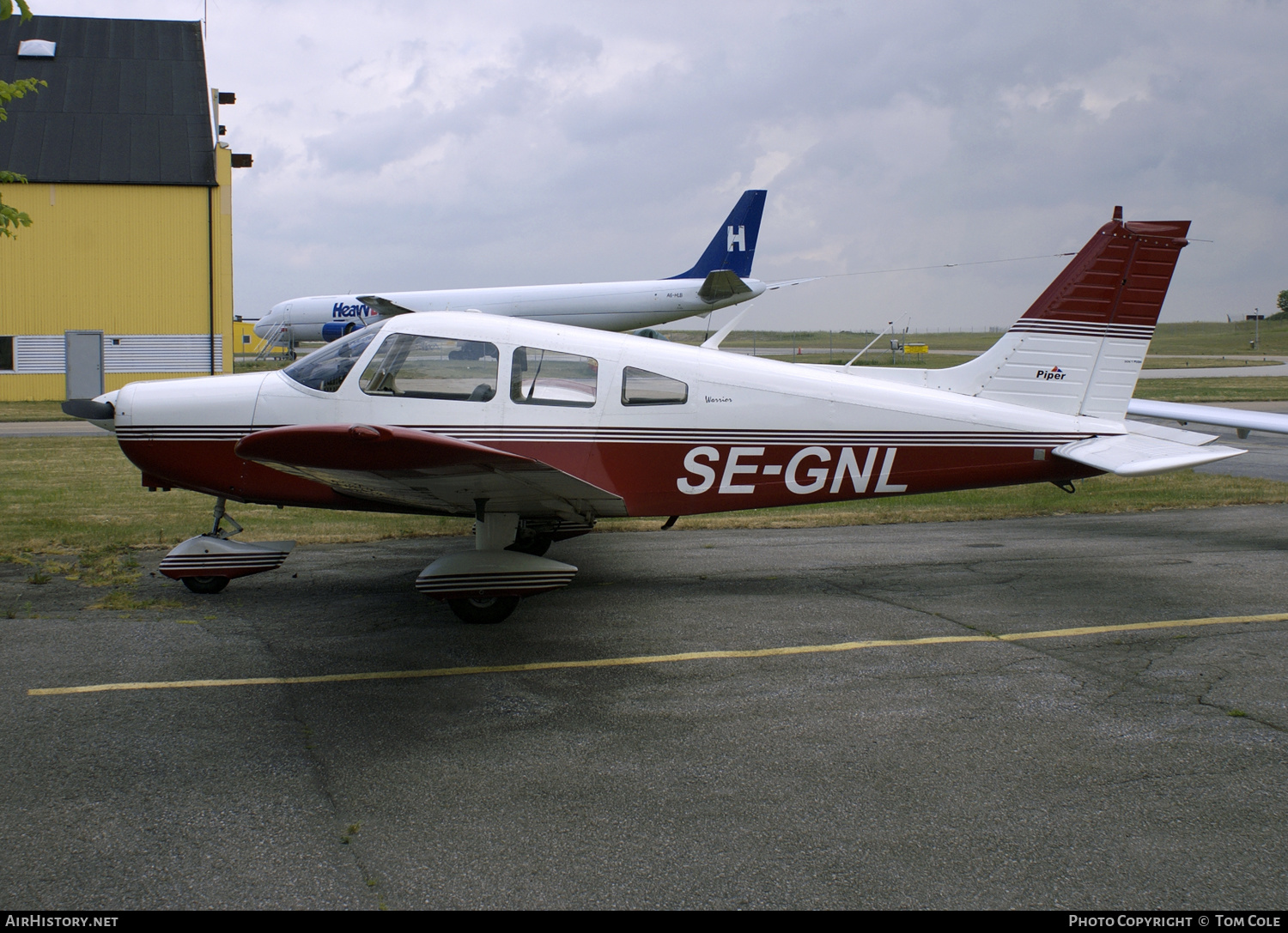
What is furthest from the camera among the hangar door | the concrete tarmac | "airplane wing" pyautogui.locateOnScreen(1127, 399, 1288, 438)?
the hangar door

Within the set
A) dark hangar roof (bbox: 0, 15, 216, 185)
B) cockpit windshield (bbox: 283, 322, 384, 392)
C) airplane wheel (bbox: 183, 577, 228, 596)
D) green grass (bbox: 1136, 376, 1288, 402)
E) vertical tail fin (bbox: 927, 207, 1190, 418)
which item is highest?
dark hangar roof (bbox: 0, 15, 216, 185)

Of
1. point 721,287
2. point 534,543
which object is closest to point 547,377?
point 534,543

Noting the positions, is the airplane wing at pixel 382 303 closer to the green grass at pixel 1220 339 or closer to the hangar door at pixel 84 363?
the hangar door at pixel 84 363

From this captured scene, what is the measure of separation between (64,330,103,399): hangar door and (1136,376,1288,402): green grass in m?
29.2

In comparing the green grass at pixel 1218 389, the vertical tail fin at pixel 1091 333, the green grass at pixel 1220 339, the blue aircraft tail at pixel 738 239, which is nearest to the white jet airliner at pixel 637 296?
the blue aircraft tail at pixel 738 239

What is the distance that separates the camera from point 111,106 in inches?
1184

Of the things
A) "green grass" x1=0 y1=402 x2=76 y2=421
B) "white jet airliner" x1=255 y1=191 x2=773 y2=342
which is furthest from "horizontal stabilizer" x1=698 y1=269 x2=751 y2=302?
"green grass" x1=0 y1=402 x2=76 y2=421

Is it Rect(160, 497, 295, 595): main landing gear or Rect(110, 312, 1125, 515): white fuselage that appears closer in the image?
Rect(110, 312, 1125, 515): white fuselage

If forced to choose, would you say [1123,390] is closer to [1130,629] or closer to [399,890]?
[1130,629]

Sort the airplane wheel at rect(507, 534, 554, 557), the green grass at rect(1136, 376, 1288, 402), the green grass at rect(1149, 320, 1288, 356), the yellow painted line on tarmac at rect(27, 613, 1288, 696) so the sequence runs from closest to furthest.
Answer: the yellow painted line on tarmac at rect(27, 613, 1288, 696), the airplane wheel at rect(507, 534, 554, 557), the green grass at rect(1136, 376, 1288, 402), the green grass at rect(1149, 320, 1288, 356)

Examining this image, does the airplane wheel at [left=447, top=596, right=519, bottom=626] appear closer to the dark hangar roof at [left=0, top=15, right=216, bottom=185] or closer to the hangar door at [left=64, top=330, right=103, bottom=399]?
the hangar door at [left=64, top=330, right=103, bottom=399]

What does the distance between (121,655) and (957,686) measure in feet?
15.6

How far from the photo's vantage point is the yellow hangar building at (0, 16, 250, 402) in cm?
2870

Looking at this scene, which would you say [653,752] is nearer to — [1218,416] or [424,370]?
[424,370]
